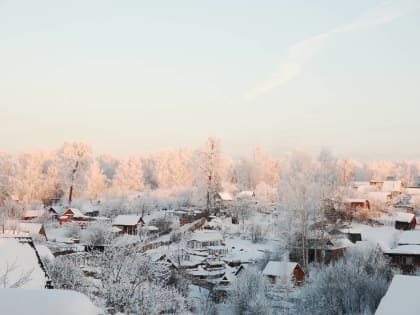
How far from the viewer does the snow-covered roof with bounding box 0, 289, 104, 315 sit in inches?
258

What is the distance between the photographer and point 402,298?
16.3 metres

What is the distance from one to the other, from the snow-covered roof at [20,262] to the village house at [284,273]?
59.4ft

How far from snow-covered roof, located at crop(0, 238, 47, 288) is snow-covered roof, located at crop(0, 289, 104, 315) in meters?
8.45

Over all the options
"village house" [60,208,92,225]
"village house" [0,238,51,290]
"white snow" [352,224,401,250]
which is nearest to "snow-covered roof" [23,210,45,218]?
"village house" [60,208,92,225]

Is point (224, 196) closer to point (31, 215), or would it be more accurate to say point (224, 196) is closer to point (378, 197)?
point (378, 197)

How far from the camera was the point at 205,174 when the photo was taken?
2343 inches

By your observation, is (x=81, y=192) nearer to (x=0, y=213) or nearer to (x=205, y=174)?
(x=205, y=174)

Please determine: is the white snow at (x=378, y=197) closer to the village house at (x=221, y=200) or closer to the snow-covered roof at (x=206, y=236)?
the village house at (x=221, y=200)

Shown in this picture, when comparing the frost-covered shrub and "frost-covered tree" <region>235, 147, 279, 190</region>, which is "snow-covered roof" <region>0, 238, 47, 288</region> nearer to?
the frost-covered shrub

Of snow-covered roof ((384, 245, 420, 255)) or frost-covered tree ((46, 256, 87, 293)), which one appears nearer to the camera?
frost-covered tree ((46, 256, 87, 293))

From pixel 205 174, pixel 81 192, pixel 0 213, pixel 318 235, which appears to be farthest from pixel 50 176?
pixel 318 235

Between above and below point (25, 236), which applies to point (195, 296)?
below

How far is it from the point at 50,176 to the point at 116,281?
192 feet

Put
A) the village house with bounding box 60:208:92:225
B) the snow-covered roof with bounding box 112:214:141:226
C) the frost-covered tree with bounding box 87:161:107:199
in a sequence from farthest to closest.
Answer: the frost-covered tree with bounding box 87:161:107:199 → the village house with bounding box 60:208:92:225 → the snow-covered roof with bounding box 112:214:141:226
